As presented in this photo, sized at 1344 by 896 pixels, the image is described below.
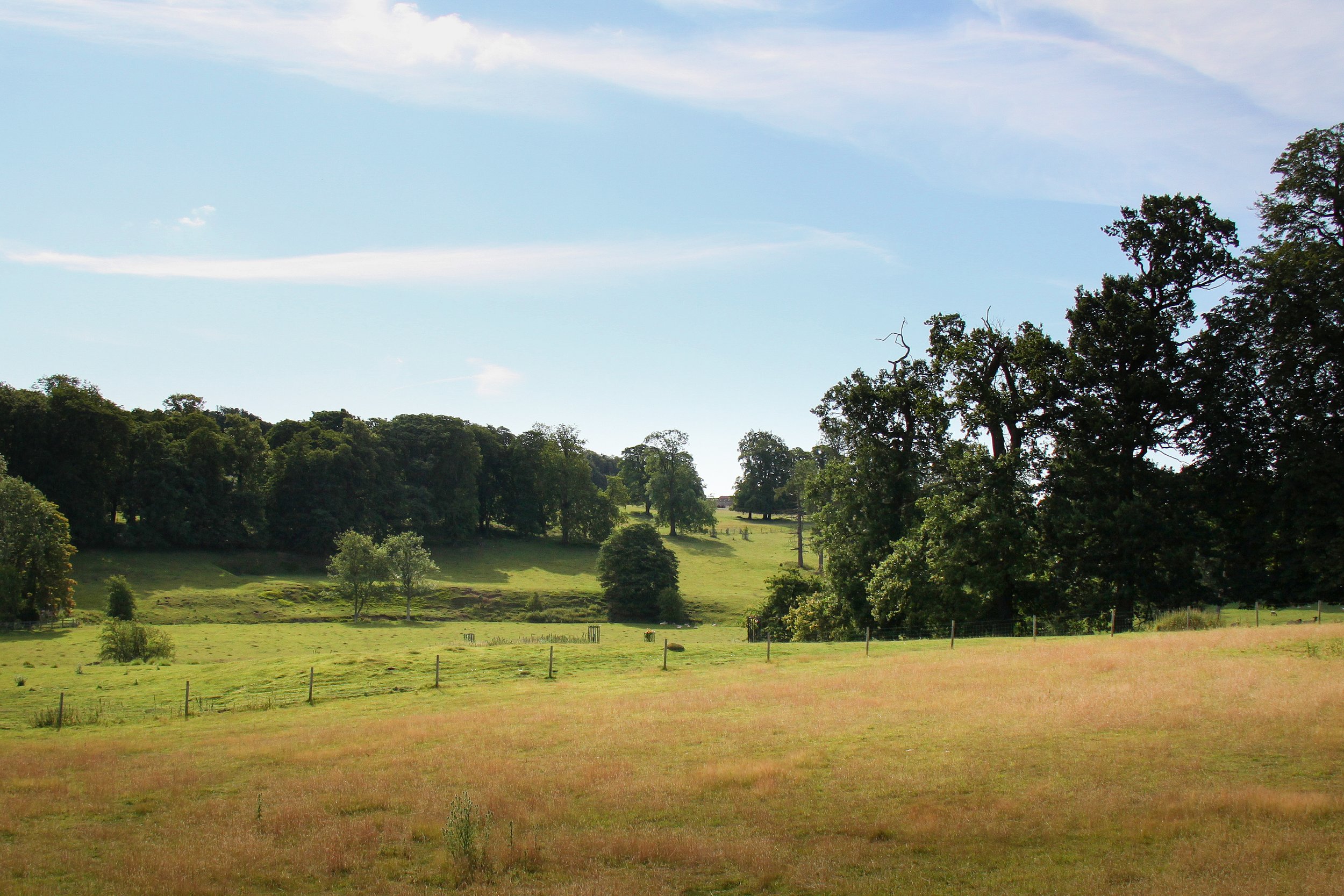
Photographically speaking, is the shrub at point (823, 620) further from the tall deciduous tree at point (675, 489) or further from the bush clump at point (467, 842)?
the tall deciduous tree at point (675, 489)

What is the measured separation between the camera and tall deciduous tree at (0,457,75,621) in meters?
51.5

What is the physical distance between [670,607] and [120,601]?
39.0 m

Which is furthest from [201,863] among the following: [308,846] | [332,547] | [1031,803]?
[332,547]

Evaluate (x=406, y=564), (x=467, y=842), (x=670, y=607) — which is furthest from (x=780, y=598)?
(x=467, y=842)

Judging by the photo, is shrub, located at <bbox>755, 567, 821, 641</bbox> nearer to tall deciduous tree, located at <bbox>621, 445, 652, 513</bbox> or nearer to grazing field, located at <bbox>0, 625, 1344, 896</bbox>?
grazing field, located at <bbox>0, 625, 1344, 896</bbox>

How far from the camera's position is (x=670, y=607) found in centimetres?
6956

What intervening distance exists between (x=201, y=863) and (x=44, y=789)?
24.3 ft

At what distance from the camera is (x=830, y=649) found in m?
35.7

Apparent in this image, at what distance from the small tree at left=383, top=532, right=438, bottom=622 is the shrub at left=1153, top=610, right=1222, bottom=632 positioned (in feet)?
177

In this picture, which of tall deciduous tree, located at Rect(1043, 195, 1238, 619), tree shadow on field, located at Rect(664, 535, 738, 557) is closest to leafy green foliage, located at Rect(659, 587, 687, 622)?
tree shadow on field, located at Rect(664, 535, 738, 557)

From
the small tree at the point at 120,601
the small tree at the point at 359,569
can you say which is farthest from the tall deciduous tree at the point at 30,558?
the small tree at the point at 359,569

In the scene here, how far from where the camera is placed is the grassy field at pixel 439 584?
6278 cm

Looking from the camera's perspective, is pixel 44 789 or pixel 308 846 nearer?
pixel 308 846

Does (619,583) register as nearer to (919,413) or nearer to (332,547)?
(332,547)
